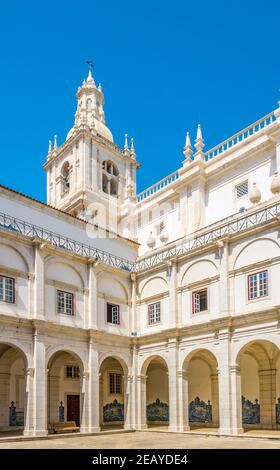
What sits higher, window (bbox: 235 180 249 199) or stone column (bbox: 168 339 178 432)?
window (bbox: 235 180 249 199)

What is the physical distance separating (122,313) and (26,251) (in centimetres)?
816

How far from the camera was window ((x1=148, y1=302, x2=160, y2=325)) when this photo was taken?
31.7 m

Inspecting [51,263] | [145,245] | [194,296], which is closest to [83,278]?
[51,263]

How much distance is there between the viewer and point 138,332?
3266 centimetres

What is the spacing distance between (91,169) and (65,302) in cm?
1737

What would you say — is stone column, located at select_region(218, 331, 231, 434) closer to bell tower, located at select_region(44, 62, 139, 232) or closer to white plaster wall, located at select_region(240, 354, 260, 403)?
white plaster wall, located at select_region(240, 354, 260, 403)

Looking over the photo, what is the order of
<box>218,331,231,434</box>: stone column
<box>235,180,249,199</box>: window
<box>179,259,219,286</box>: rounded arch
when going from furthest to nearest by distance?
<box>235,180,249,199</box>: window → <box>179,259,219,286</box>: rounded arch → <box>218,331,231,434</box>: stone column

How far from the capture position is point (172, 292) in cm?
3059

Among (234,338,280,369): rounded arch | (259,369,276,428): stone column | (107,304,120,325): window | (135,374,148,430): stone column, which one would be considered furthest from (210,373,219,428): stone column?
(107,304,120,325): window

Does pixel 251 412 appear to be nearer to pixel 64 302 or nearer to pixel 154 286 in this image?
pixel 154 286

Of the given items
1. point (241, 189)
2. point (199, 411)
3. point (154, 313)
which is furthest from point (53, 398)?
point (241, 189)

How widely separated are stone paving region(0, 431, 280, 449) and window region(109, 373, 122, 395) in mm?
8897

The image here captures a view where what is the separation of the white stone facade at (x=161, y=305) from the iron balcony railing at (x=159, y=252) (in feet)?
0.33
